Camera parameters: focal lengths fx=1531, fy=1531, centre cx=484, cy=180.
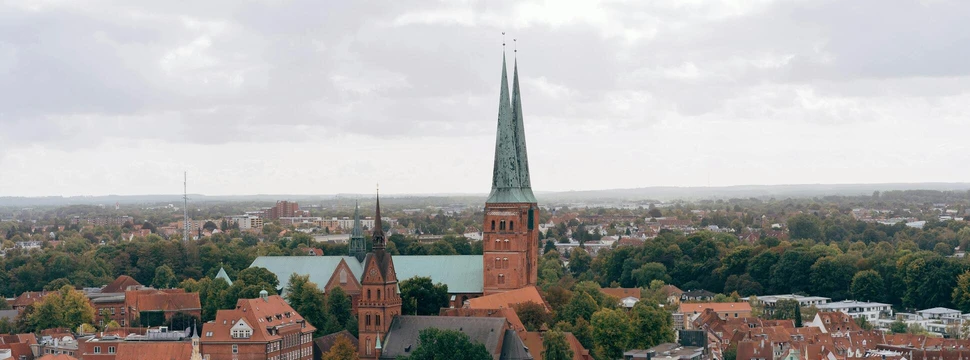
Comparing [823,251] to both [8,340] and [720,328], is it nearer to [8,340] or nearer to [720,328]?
[720,328]

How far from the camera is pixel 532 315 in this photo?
106m

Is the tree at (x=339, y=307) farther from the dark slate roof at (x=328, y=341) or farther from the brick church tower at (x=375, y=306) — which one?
the brick church tower at (x=375, y=306)

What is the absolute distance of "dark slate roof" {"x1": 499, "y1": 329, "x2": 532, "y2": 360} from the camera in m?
92.2

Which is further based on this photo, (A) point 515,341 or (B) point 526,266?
(B) point 526,266

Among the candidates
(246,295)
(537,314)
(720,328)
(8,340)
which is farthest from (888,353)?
(8,340)

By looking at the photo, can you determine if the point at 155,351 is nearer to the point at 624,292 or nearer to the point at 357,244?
the point at 357,244

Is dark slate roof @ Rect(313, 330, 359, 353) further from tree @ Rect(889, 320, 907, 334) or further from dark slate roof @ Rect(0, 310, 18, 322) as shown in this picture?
tree @ Rect(889, 320, 907, 334)

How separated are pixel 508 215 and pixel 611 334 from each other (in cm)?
1806

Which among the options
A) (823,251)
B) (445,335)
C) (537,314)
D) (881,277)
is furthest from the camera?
(823,251)

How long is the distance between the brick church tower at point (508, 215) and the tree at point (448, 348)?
1142 inches

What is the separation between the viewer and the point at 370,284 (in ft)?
316

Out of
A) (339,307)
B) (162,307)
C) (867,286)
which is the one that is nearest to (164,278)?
(162,307)

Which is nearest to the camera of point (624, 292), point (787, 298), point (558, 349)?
point (558, 349)

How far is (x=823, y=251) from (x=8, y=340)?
89.9 meters
